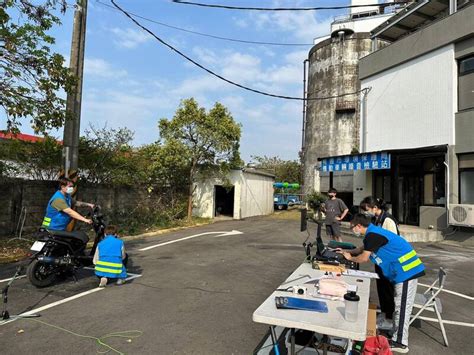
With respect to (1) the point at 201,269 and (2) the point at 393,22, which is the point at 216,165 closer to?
(2) the point at 393,22

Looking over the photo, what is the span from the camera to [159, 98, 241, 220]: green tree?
20.2m

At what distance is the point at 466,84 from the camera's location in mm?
14922

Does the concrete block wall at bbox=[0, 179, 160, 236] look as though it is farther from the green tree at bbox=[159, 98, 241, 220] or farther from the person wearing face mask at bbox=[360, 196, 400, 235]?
the person wearing face mask at bbox=[360, 196, 400, 235]

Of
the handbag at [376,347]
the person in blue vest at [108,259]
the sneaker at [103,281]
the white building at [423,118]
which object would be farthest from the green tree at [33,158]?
the white building at [423,118]

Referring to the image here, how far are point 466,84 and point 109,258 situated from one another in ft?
48.1

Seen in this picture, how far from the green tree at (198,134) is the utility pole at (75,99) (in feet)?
30.1

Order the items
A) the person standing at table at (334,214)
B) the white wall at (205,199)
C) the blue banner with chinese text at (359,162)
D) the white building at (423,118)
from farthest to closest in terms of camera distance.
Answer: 1. the white wall at (205,199)
2. the blue banner with chinese text at (359,162)
3. the white building at (423,118)
4. the person standing at table at (334,214)

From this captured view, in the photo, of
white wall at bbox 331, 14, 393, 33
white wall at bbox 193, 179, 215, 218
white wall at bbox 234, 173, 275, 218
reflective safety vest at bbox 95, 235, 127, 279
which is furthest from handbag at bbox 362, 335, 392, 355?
white wall at bbox 331, 14, 393, 33

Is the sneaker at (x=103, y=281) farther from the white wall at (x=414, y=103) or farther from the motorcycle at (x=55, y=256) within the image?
the white wall at (x=414, y=103)

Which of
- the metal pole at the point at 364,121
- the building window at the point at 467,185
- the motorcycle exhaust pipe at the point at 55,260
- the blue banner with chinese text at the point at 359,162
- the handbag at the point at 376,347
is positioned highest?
the metal pole at the point at 364,121

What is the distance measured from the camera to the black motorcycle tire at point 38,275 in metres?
6.50

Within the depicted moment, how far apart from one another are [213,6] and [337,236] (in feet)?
25.7

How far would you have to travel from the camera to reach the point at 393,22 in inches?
786

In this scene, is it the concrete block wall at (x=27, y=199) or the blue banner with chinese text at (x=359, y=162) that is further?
the blue banner with chinese text at (x=359, y=162)
